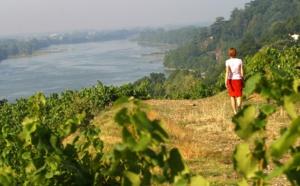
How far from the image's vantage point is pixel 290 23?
5697 centimetres

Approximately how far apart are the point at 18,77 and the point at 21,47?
61857 millimetres

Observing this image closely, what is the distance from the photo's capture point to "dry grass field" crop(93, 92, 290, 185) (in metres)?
4.30

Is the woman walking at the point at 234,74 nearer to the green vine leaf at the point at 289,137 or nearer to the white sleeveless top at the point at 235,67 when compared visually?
the white sleeveless top at the point at 235,67

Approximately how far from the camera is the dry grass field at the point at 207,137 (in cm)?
430

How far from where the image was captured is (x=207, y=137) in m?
6.28

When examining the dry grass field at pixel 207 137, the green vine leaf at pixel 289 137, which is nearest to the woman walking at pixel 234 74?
the dry grass field at pixel 207 137

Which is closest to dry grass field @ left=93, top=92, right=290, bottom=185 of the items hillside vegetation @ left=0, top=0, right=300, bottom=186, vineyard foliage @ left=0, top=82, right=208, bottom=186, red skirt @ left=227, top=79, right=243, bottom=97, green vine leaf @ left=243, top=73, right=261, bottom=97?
hillside vegetation @ left=0, top=0, right=300, bottom=186

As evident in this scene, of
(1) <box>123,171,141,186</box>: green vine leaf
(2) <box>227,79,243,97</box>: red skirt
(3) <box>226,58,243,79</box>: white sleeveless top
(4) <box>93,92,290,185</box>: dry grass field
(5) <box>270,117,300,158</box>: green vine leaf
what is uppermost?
(5) <box>270,117,300,158</box>: green vine leaf

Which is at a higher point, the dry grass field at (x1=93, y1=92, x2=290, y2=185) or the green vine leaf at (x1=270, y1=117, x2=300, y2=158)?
the green vine leaf at (x1=270, y1=117, x2=300, y2=158)

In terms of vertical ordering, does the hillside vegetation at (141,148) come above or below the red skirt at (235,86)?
above

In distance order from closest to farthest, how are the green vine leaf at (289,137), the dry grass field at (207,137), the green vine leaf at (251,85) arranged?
the green vine leaf at (289,137) < the green vine leaf at (251,85) < the dry grass field at (207,137)

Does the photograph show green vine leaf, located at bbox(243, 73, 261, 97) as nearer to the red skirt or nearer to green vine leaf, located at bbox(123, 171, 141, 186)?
green vine leaf, located at bbox(123, 171, 141, 186)

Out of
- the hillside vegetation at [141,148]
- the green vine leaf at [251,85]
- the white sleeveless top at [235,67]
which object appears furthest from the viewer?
the white sleeveless top at [235,67]

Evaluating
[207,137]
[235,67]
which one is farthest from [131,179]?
[207,137]
